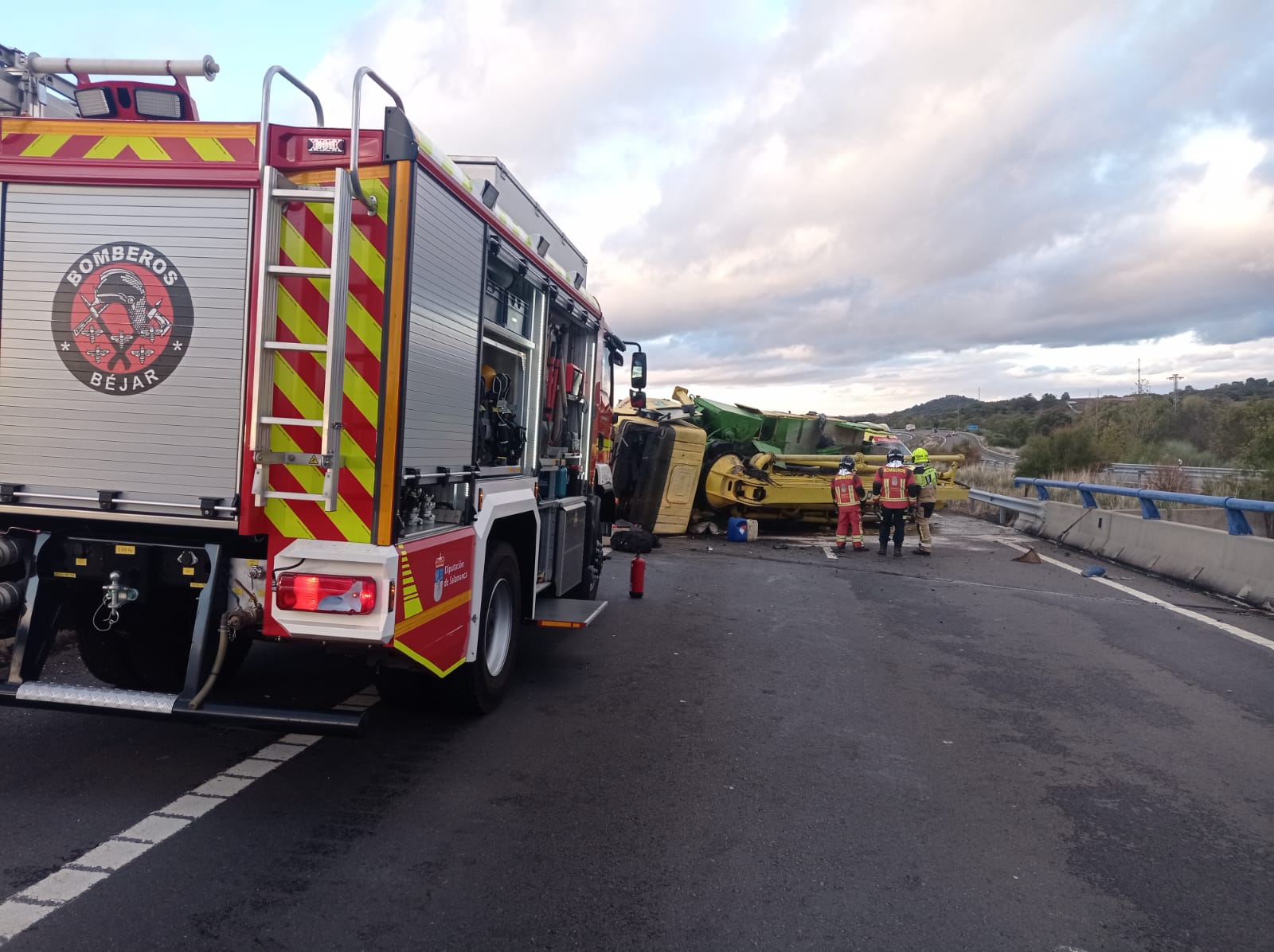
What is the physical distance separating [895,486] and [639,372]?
261 inches

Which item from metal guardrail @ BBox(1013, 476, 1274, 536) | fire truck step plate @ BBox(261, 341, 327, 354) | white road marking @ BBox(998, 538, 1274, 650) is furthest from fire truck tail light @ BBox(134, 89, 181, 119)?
metal guardrail @ BBox(1013, 476, 1274, 536)

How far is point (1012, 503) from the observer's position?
18797 mm

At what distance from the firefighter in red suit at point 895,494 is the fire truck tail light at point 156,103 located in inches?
451

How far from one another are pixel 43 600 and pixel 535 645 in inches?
149

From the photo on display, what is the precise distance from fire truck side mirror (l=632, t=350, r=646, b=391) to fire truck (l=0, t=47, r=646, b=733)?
415 centimetres

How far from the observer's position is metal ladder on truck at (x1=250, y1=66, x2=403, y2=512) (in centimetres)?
368

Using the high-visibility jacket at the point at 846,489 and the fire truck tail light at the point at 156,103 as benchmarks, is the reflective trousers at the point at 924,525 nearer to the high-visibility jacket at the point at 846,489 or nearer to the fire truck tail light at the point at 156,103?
the high-visibility jacket at the point at 846,489

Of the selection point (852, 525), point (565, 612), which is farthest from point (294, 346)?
point (852, 525)

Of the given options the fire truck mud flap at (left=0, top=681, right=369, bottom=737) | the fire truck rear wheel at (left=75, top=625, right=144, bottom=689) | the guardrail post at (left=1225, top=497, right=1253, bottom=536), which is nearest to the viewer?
the fire truck mud flap at (left=0, top=681, right=369, bottom=737)

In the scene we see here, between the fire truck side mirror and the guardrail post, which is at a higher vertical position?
the fire truck side mirror

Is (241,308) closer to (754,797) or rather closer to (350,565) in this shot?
(350,565)

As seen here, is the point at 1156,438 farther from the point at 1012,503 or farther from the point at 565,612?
the point at 565,612

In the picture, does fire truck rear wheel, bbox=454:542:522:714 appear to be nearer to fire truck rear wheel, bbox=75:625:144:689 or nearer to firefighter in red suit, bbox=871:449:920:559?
fire truck rear wheel, bbox=75:625:144:689

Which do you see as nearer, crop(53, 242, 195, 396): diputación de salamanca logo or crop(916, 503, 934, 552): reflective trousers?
crop(53, 242, 195, 396): diputación de salamanca logo
